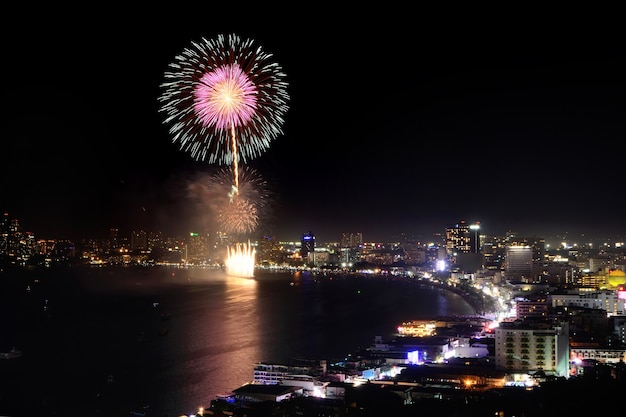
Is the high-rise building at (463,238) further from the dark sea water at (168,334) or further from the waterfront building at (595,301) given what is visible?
the waterfront building at (595,301)

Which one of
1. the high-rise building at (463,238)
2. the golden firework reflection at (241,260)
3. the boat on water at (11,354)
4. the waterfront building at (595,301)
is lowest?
the boat on water at (11,354)

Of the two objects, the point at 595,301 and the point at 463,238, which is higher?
the point at 463,238

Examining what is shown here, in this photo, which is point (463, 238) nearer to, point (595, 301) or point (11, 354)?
point (595, 301)

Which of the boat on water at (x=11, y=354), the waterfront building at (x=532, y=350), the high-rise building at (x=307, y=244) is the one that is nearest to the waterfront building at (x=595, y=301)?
the waterfront building at (x=532, y=350)

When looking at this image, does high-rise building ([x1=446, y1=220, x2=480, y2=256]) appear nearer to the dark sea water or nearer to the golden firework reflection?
the dark sea water

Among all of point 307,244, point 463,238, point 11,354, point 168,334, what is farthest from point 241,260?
point 11,354

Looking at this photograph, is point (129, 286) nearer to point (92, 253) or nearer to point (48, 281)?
point (48, 281)

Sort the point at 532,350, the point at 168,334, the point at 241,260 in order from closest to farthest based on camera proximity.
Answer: the point at 532,350 → the point at 168,334 → the point at 241,260

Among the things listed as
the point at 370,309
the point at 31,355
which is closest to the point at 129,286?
the point at 370,309

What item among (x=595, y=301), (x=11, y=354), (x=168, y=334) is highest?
(x=595, y=301)
